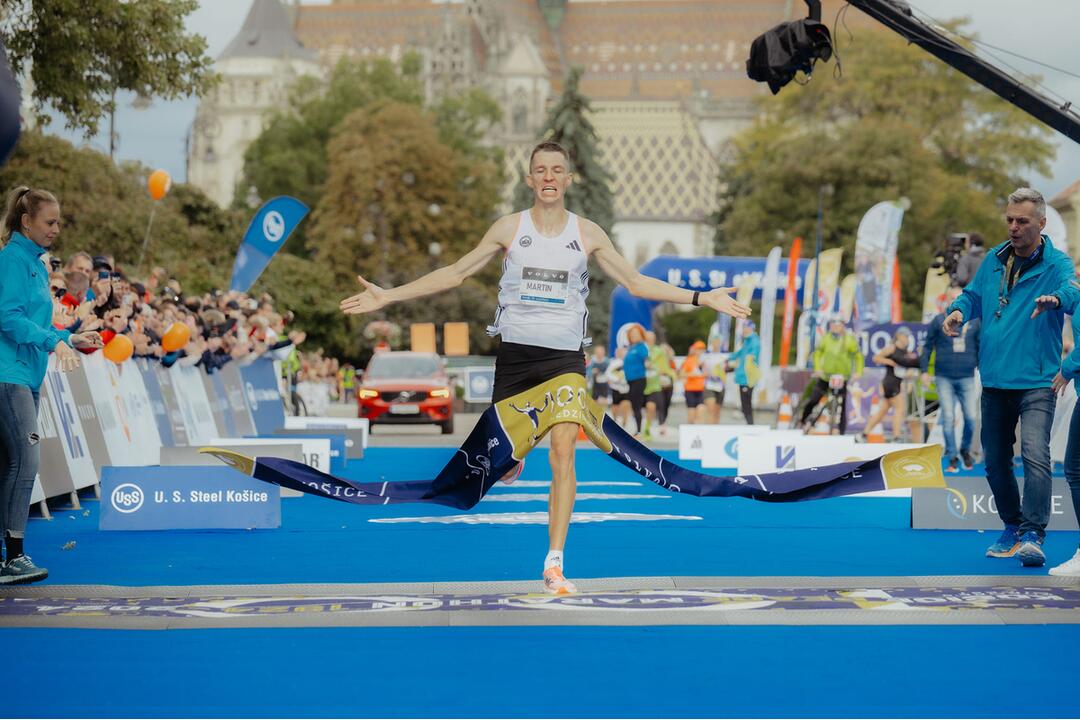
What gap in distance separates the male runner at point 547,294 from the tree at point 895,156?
68163 mm

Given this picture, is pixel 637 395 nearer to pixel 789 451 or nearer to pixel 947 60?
pixel 789 451

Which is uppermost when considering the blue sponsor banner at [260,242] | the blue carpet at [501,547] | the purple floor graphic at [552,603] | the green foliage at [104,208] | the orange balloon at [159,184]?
the green foliage at [104,208]

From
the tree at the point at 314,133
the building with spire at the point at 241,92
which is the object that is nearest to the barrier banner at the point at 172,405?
the tree at the point at 314,133

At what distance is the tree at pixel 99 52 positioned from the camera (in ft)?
95.0

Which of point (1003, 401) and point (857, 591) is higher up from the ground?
point (1003, 401)

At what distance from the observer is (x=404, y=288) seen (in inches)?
347

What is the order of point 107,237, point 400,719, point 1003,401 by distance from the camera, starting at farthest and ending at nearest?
point 107,237
point 1003,401
point 400,719

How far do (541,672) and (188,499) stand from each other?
658 centimetres

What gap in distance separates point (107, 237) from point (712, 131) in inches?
5113

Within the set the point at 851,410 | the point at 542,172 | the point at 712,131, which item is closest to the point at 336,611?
the point at 542,172

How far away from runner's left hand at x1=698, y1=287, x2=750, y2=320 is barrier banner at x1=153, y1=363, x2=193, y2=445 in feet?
33.9


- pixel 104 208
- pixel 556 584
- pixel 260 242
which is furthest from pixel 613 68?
pixel 556 584

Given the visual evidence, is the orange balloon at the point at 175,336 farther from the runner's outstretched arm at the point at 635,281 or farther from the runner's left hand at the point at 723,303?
the runner's left hand at the point at 723,303

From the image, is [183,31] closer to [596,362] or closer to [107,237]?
[596,362]
